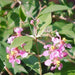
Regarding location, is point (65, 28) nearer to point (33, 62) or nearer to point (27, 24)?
point (27, 24)

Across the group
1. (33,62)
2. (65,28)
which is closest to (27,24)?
(65,28)

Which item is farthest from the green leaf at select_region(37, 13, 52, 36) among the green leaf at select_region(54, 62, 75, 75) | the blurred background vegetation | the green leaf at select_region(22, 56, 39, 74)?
the green leaf at select_region(54, 62, 75, 75)

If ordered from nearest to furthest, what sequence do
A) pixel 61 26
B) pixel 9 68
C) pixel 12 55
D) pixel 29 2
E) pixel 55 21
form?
pixel 12 55, pixel 9 68, pixel 29 2, pixel 61 26, pixel 55 21

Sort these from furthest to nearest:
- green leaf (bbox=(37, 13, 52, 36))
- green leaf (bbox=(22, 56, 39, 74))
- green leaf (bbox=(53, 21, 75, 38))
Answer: green leaf (bbox=(53, 21, 75, 38)) → green leaf (bbox=(22, 56, 39, 74)) → green leaf (bbox=(37, 13, 52, 36))

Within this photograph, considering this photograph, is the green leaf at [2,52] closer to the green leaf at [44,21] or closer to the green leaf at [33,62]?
the green leaf at [33,62]

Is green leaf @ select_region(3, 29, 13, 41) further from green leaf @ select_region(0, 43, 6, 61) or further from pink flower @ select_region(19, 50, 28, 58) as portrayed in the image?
pink flower @ select_region(19, 50, 28, 58)

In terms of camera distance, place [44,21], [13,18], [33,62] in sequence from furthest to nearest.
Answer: [13,18]
[33,62]
[44,21]

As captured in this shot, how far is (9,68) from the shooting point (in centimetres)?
124

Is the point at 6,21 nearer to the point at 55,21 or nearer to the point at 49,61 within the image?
the point at 55,21

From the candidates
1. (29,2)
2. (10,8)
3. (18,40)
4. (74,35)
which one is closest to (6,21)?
(10,8)

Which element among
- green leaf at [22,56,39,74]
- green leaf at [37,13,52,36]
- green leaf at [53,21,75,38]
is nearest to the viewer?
green leaf at [37,13,52,36]

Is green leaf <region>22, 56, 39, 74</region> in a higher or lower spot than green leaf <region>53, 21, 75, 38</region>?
lower

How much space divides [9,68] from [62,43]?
0.33 metres

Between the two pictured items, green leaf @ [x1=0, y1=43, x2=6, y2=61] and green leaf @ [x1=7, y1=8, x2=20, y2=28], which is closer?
green leaf @ [x1=0, y1=43, x2=6, y2=61]
